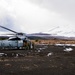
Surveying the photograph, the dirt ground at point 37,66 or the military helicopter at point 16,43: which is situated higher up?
the military helicopter at point 16,43

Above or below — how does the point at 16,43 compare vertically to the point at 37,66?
above

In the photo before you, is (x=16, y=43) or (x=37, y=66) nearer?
(x=37, y=66)

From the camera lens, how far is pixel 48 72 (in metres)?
16.9

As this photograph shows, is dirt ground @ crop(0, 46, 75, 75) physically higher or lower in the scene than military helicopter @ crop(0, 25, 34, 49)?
lower

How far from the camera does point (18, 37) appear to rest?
149ft

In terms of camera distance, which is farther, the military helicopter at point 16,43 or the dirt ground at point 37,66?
the military helicopter at point 16,43

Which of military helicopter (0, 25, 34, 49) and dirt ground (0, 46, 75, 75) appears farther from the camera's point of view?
military helicopter (0, 25, 34, 49)

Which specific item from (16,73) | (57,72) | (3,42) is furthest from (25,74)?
(3,42)

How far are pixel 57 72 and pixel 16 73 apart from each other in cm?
260

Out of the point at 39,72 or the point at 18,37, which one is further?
the point at 18,37

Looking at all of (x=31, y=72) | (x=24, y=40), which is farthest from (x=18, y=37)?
(x=31, y=72)

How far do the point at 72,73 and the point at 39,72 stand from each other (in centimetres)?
208

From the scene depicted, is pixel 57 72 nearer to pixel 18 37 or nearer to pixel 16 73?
pixel 16 73

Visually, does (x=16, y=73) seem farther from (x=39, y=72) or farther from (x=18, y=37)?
(x=18, y=37)
